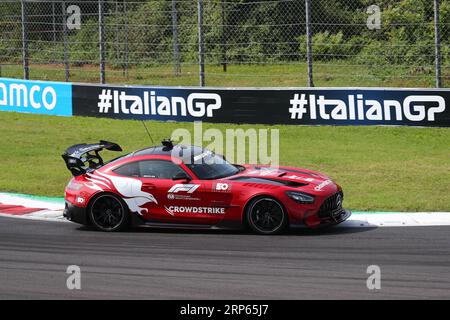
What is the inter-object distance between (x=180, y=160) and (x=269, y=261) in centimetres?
285

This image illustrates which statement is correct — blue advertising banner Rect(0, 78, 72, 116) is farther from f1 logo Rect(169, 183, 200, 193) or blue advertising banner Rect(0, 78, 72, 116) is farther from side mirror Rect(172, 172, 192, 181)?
f1 logo Rect(169, 183, 200, 193)

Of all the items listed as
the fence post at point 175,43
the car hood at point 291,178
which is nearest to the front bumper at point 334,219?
the car hood at point 291,178

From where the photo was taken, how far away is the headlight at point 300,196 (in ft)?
42.7

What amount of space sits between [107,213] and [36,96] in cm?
1143

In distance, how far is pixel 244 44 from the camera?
2255cm

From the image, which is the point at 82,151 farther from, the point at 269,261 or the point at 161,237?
the point at 269,261

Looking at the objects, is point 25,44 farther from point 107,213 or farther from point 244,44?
point 107,213

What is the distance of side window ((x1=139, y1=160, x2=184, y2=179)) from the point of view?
13.8 m

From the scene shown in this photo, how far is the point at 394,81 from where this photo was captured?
21.6 m

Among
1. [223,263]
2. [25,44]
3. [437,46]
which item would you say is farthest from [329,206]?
[25,44]

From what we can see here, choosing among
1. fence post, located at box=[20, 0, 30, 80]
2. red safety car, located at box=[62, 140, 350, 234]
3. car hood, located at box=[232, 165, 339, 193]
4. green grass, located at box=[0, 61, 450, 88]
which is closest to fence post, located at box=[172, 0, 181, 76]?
green grass, located at box=[0, 61, 450, 88]

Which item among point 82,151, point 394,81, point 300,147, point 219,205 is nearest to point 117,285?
point 219,205

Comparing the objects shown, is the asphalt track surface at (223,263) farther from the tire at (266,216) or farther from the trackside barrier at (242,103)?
the trackside barrier at (242,103)
